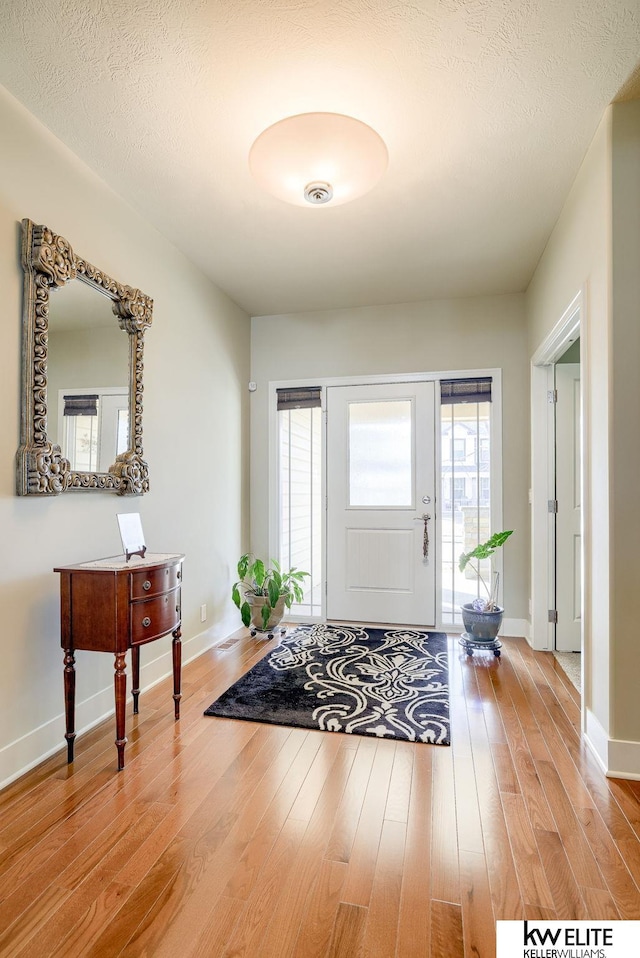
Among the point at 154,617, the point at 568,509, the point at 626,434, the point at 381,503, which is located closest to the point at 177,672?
the point at 154,617

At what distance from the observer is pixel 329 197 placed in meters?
2.13

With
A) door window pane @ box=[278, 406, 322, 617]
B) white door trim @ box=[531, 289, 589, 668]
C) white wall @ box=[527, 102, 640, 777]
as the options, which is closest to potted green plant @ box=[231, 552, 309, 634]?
door window pane @ box=[278, 406, 322, 617]

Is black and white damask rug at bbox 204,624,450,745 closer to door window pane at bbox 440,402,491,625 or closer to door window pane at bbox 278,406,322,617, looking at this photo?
door window pane at bbox 440,402,491,625

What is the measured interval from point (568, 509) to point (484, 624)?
101 cm

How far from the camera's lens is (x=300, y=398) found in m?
4.48

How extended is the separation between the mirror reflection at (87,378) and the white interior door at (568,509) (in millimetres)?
2888

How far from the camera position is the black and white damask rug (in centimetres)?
249

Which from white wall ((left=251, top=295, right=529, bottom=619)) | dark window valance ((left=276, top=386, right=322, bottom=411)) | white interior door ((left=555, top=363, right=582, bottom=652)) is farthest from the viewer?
dark window valance ((left=276, top=386, right=322, bottom=411))

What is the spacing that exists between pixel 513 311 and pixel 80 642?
3.76 metres

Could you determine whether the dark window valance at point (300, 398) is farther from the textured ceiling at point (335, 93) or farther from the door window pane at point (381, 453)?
the textured ceiling at point (335, 93)

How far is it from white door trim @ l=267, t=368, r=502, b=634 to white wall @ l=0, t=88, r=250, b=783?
12.7 inches

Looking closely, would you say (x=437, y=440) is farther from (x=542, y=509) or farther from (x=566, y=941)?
(x=566, y=941)

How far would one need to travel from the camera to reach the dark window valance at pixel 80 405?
2.34 m

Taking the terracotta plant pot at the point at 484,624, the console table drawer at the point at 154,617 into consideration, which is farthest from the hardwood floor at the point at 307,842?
the terracotta plant pot at the point at 484,624
